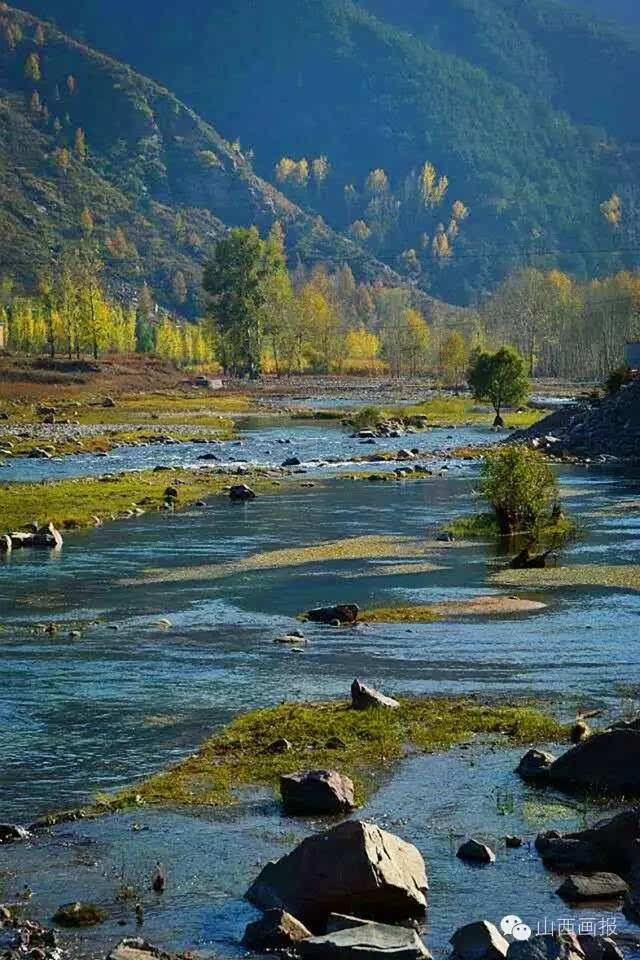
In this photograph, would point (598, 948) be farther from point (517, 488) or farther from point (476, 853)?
point (517, 488)

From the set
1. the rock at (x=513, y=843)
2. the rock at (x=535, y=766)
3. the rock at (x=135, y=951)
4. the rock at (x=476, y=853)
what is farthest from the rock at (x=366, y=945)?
the rock at (x=535, y=766)

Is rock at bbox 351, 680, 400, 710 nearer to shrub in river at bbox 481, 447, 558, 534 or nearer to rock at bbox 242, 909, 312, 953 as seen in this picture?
rock at bbox 242, 909, 312, 953

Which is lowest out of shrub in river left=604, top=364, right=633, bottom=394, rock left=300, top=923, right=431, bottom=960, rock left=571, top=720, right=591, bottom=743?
rock left=571, top=720, right=591, bottom=743

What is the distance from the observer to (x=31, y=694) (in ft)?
101

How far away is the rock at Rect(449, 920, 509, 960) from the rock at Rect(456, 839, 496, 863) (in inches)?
138

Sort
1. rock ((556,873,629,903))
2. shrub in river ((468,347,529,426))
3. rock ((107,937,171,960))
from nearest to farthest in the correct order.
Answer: rock ((107,937,171,960)), rock ((556,873,629,903)), shrub in river ((468,347,529,426))

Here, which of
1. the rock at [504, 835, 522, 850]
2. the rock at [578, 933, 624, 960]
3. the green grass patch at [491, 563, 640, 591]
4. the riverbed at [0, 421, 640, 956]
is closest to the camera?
the rock at [578, 933, 624, 960]

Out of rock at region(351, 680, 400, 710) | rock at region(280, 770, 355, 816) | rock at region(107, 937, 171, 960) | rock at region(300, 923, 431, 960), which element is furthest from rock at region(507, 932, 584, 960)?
rock at region(351, 680, 400, 710)

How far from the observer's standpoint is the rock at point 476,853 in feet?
69.1

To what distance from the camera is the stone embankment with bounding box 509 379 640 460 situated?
330 ft

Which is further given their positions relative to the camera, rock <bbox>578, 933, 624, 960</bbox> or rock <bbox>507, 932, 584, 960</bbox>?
rock <bbox>578, 933, 624, 960</bbox>

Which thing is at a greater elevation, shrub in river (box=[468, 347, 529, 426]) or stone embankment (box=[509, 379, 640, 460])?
shrub in river (box=[468, 347, 529, 426])

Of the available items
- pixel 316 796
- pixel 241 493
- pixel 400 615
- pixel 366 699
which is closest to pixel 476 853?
pixel 316 796

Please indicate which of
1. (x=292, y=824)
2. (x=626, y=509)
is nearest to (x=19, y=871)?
(x=292, y=824)
